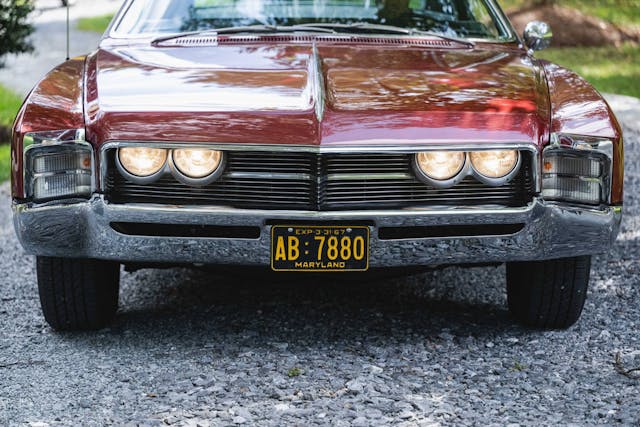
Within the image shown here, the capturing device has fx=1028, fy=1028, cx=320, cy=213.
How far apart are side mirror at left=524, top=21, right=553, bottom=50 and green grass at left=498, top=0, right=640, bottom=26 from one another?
1464 centimetres

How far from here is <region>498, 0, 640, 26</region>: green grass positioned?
1997 cm

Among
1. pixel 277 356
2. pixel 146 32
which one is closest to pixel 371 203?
pixel 277 356

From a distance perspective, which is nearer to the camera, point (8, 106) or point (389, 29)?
point (389, 29)

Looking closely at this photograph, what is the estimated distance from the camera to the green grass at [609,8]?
20.0m

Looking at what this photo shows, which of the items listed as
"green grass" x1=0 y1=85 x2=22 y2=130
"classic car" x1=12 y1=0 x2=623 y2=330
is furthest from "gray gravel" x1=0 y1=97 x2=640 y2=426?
"green grass" x1=0 y1=85 x2=22 y2=130

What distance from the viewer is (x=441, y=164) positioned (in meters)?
3.96

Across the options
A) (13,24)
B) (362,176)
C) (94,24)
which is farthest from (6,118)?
(94,24)

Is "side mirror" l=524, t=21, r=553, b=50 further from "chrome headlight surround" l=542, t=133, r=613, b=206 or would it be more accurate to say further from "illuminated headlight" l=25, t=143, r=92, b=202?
"illuminated headlight" l=25, t=143, r=92, b=202

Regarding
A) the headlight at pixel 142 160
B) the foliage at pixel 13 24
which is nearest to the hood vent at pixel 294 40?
the headlight at pixel 142 160

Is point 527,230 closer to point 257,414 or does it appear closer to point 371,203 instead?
point 371,203

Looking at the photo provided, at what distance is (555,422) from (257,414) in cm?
102

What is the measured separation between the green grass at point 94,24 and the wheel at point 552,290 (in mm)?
19477

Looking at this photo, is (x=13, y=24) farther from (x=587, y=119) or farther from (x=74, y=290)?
(x=587, y=119)

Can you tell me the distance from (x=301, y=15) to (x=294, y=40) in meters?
0.42
